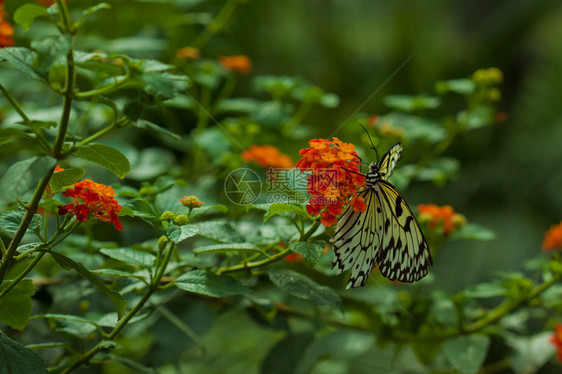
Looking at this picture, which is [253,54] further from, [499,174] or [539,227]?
[539,227]

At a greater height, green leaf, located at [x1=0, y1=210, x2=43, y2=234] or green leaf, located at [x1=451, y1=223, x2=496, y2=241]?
green leaf, located at [x1=451, y1=223, x2=496, y2=241]

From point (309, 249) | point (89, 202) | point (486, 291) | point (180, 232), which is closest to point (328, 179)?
point (309, 249)

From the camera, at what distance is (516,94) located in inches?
103

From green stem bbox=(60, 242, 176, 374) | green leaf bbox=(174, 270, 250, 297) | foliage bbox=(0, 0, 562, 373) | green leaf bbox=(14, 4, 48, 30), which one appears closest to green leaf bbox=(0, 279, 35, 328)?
foliage bbox=(0, 0, 562, 373)

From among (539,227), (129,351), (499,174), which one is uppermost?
(499,174)

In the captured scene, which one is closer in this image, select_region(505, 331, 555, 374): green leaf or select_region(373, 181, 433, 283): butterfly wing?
select_region(373, 181, 433, 283): butterfly wing

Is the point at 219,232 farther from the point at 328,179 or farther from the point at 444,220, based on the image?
the point at 444,220

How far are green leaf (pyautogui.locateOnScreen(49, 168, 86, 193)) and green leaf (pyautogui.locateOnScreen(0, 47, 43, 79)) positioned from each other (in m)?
0.12

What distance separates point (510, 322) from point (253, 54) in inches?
60.8

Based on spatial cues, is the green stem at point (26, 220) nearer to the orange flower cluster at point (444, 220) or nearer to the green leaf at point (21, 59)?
the green leaf at point (21, 59)

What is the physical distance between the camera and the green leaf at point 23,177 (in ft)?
1.70

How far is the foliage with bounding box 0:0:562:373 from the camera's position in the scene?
0.63m

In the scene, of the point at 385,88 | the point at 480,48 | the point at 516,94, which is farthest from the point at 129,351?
the point at 516,94

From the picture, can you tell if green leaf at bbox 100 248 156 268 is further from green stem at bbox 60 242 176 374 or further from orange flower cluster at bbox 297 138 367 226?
orange flower cluster at bbox 297 138 367 226
